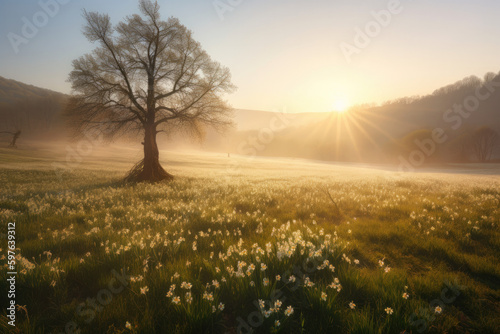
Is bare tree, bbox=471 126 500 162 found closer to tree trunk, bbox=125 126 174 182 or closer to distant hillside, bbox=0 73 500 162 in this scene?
distant hillside, bbox=0 73 500 162

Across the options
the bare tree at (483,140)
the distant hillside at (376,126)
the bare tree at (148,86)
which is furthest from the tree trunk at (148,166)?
the bare tree at (483,140)

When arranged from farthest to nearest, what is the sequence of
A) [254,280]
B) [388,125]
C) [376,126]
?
[376,126] → [388,125] → [254,280]

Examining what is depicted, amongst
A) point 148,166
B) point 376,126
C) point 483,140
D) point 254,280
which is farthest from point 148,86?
point 376,126

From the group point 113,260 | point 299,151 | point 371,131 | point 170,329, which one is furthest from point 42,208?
point 371,131

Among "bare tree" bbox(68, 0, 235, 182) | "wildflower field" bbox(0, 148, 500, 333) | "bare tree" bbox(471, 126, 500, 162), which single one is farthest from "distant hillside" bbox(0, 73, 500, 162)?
"wildflower field" bbox(0, 148, 500, 333)

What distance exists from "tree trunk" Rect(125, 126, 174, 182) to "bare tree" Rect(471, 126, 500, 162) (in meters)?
99.7

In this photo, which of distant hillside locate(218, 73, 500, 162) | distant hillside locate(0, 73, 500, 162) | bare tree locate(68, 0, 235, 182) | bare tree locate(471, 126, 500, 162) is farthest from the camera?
distant hillside locate(218, 73, 500, 162)

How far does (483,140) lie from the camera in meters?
71.1

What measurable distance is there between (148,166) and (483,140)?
103476 mm

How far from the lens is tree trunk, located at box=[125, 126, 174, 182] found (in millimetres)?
15586

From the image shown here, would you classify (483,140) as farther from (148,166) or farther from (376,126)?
(148,166)

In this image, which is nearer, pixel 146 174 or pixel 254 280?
pixel 254 280

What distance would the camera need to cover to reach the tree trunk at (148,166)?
15.6 metres

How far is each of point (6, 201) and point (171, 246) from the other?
824cm
